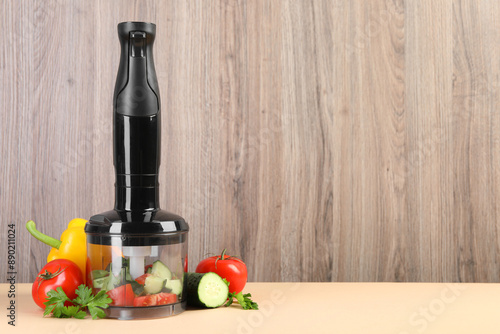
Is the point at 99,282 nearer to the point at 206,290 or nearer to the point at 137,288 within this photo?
the point at 137,288

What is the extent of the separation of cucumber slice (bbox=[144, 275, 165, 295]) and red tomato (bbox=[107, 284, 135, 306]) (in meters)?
0.03

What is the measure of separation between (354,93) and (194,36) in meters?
0.40

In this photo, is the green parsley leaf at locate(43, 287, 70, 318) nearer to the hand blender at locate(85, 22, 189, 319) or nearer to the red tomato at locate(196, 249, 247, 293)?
the hand blender at locate(85, 22, 189, 319)

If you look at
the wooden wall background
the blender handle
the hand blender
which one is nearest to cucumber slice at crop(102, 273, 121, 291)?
the hand blender

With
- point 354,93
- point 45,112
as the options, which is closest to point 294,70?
point 354,93

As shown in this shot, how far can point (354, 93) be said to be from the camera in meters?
1.25

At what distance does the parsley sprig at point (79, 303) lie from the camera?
850 mm

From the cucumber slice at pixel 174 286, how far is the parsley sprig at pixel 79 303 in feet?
0.32

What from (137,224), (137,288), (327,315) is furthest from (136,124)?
(327,315)

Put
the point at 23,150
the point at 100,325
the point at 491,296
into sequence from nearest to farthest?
the point at 100,325, the point at 491,296, the point at 23,150

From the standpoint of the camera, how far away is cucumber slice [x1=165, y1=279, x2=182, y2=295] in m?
0.88

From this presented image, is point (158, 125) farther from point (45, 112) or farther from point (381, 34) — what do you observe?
point (381, 34)

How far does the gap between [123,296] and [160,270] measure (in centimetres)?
7

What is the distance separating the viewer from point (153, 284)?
867mm
